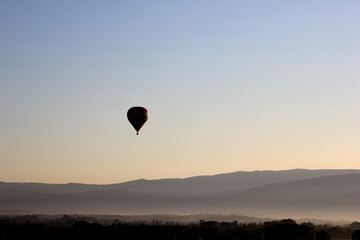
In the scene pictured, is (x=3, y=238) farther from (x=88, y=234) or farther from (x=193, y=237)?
(x=193, y=237)

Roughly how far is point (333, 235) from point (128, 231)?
20.5 meters

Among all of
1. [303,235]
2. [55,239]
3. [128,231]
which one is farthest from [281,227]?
[55,239]

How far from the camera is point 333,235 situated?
6931 cm

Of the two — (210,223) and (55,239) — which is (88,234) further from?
(210,223)

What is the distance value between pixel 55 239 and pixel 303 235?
2017 centimetres

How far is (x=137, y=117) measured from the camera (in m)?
71.0

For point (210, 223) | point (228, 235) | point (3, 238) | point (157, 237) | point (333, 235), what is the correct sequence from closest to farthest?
point (3, 238) → point (157, 237) → point (228, 235) → point (333, 235) → point (210, 223)

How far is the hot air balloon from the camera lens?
7086 centimetres

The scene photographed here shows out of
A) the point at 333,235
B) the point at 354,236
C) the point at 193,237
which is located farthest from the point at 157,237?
the point at 333,235

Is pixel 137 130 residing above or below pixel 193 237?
above

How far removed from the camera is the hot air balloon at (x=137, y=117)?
232 ft

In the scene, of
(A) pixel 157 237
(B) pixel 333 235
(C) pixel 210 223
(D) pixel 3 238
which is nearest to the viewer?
(D) pixel 3 238

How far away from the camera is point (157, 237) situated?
55.9 meters

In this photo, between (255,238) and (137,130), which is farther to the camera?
(137,130)
